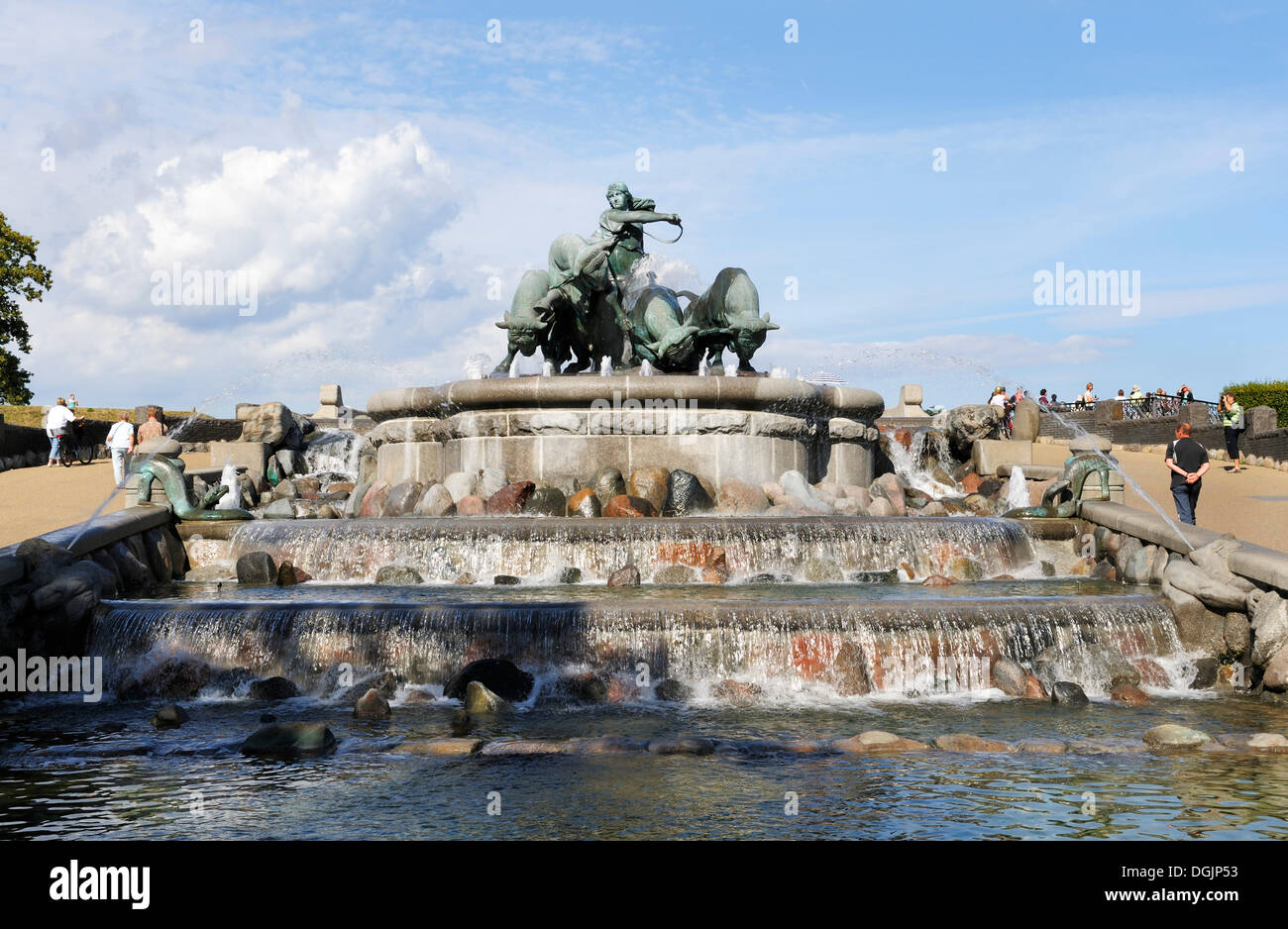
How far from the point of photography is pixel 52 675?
9.55 metres

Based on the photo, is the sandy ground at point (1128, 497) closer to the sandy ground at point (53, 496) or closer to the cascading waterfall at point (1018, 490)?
the sandy ground at point (53, 496)

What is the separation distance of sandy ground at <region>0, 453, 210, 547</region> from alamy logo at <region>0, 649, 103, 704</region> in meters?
4.43

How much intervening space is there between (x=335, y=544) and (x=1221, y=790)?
9721 mm

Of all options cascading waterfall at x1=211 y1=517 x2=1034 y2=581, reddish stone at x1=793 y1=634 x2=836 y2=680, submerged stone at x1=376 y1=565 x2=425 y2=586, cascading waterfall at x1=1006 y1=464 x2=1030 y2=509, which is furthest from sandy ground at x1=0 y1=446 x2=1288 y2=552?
reddish stone at x1=793 y1=634 x2=836 y2=680

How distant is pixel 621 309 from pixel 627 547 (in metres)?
6.96

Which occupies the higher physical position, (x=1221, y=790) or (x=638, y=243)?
(x=638, y=243)

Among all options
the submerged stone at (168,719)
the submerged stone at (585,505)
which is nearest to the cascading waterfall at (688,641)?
the submerged stone at (168,719)

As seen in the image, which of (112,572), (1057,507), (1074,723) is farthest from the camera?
(1057,507)

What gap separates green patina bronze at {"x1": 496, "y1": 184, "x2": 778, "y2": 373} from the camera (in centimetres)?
1859

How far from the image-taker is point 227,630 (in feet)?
31.6

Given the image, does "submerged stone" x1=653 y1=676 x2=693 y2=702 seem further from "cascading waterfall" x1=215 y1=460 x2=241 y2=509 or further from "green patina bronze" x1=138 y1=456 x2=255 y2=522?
"cascading waterfall" x1=215 y1=460 x2=241 y2=509
